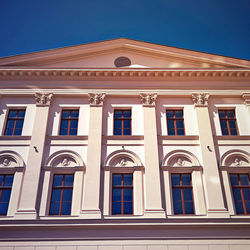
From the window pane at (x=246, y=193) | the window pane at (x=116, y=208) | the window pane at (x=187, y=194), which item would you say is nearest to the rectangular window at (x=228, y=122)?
the window pane at (x=246, y=193)

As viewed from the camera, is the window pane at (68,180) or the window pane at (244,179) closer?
the window pane at (68,180)

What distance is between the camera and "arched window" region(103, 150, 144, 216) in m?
14.7

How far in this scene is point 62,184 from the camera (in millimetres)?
15445

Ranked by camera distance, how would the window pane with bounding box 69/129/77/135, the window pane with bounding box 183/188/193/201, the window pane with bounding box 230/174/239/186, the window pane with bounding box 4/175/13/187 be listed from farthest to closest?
1. the window pane with bounding box 69/129/77/135
2. the window pane with bounding box 230/174/239/186
3. the window pane with bounding box 4/175/13/187
4. the window pane with bounding box 183/188/193/201

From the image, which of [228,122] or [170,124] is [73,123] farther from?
[228,122]

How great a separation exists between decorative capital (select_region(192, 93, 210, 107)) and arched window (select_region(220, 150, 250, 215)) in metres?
3.27

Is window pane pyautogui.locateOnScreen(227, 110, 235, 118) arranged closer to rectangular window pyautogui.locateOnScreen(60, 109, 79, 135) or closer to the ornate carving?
rectangular window pyautogui.locateOnScreen(60, 109, 79, 135)

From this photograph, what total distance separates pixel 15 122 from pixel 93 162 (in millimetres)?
5460

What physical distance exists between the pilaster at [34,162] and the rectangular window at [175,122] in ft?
23.3

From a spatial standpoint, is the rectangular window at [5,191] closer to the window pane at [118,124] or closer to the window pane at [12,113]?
the window pane at [12,113]

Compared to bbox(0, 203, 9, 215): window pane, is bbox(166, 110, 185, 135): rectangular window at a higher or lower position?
higher

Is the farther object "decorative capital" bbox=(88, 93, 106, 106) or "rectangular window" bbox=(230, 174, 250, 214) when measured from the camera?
"decorative capital" bbox=(88, 93, 106, 106)

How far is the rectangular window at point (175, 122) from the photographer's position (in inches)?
680

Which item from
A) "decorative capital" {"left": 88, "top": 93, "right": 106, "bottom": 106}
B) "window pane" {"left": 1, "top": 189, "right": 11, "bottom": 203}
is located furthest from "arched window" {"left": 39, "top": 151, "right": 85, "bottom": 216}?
"decorative capital" {"left": 88, "top": 93, "right": 106, "bottom": 106}
